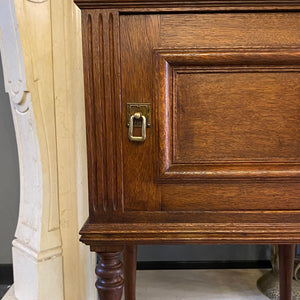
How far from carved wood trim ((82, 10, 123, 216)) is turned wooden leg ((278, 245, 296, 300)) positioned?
592mm

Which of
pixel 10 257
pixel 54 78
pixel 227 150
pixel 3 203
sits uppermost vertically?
pixel 54 78

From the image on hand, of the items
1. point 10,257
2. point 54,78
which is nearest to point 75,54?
point 54,78

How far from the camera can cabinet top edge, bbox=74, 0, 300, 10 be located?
544mm

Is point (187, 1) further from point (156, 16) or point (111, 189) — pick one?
point (111, 189)

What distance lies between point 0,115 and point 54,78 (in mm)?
446

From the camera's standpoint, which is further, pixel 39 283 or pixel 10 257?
pixel 10 257

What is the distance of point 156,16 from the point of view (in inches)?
21.9

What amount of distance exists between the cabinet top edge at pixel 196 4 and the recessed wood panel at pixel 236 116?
100 millimetres

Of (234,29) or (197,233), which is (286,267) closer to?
(197,233)

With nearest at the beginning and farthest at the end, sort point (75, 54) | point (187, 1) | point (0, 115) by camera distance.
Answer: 1. point (187, 1)
2. point (75, 54)
3. point (0, 115)

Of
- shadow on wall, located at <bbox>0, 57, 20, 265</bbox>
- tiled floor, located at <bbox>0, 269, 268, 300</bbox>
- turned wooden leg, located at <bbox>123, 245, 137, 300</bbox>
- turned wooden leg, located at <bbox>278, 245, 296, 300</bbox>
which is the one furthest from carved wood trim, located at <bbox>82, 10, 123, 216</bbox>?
shadow on wall, located at <bbox>0, 57, 20, 265</bbox>

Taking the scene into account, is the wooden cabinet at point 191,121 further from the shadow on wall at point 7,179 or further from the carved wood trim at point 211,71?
the shadow on wall at point 7,179

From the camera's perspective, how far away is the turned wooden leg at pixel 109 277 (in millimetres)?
617

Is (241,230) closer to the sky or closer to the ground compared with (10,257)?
closer to the sky
